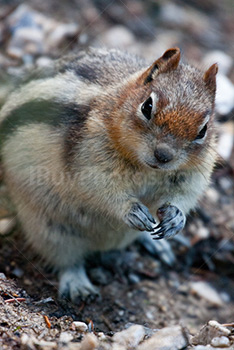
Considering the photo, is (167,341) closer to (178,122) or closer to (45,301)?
(45,301)

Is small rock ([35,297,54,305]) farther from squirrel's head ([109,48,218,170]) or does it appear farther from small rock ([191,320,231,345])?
squirrel's head ([109,48,218,170])

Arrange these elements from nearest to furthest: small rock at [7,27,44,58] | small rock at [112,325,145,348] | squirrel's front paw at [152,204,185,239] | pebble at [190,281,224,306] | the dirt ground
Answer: small rock at [112,325,145,348] → the dirt ground → squirrel's front paw at [152,204,185,239] → pebble at [190,281,224,306] → small rock at [7,27,44,58]

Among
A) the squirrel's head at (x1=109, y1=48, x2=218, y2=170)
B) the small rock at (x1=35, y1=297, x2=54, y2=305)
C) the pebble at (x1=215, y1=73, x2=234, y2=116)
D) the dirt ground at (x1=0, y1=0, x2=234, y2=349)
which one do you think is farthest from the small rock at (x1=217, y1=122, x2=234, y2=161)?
the small rock at (x1=35, y1=297, x2=54, y2=305)

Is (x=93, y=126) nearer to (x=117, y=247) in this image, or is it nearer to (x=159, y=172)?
(x=159, y=172)

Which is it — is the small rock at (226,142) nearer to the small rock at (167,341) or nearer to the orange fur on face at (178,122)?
the orange fur on face at (178,122)

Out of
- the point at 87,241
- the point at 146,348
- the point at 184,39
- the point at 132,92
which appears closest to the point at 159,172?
the point at 132,92

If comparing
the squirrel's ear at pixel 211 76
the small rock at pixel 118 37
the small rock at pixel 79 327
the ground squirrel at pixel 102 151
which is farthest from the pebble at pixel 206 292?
the small rock at pixel 118 37
